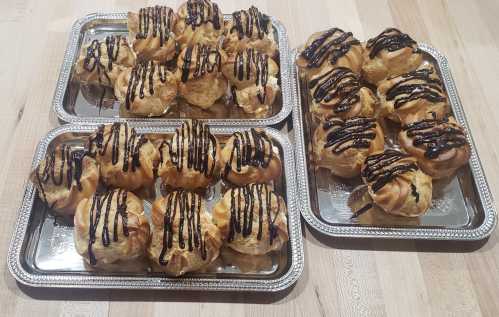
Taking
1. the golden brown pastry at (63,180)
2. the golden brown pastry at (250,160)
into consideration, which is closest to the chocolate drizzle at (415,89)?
the golden brown pastry at (250,160)

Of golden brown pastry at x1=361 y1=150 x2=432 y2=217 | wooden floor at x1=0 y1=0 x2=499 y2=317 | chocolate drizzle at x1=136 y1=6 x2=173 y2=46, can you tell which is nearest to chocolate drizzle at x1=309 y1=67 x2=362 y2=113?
golden brown pastry at x1=361 y1=150 x2=432 y2=217

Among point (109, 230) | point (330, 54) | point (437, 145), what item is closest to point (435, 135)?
point (437, 145)

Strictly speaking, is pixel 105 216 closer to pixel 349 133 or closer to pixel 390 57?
pixel 349 133

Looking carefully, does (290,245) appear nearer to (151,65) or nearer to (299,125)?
(299,125)

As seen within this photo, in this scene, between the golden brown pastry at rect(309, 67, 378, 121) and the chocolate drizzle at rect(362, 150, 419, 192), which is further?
the golden brown pastry at rect(309, 67, 378, 121)

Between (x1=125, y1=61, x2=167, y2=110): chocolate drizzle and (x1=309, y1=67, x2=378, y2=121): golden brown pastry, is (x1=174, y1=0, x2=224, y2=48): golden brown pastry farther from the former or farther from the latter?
(x1=309, y1=67, x2=378, y2=121): golden brown pastry

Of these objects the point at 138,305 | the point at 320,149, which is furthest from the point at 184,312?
the point at 320,149
